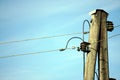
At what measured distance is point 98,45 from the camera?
8867 millimetres

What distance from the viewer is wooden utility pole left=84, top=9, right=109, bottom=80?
861 centimetres

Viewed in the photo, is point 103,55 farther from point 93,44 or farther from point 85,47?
point 85,47

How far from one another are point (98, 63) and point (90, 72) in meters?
0.52

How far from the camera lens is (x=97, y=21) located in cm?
905

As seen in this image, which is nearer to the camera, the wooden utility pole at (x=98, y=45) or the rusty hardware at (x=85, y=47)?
the wooden utility pole at (x=98, y=45)

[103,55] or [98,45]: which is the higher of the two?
[98,45]

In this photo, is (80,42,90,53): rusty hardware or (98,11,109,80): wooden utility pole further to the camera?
(80,42,90,53): rusty hardware

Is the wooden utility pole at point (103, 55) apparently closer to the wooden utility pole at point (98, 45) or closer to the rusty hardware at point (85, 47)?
the wooden utility pole at point (98, 45)

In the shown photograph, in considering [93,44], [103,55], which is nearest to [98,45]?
[93,44]

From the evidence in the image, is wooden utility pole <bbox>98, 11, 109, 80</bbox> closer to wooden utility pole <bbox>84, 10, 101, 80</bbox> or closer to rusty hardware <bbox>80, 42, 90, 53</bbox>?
wooden utility pole <bbox>84, 10, 101, 80</bbox>

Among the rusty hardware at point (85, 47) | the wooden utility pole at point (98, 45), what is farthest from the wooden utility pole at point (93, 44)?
the rusty hardware at point (85, 47)

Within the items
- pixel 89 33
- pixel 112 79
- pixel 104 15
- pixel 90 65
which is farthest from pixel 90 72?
pixel 104 15

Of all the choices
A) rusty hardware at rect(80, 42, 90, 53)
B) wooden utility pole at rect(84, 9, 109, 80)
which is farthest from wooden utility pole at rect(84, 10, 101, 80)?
rusty hardware at rect(80, 42, 90, 53)

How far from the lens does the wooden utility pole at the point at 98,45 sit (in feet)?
28.2
